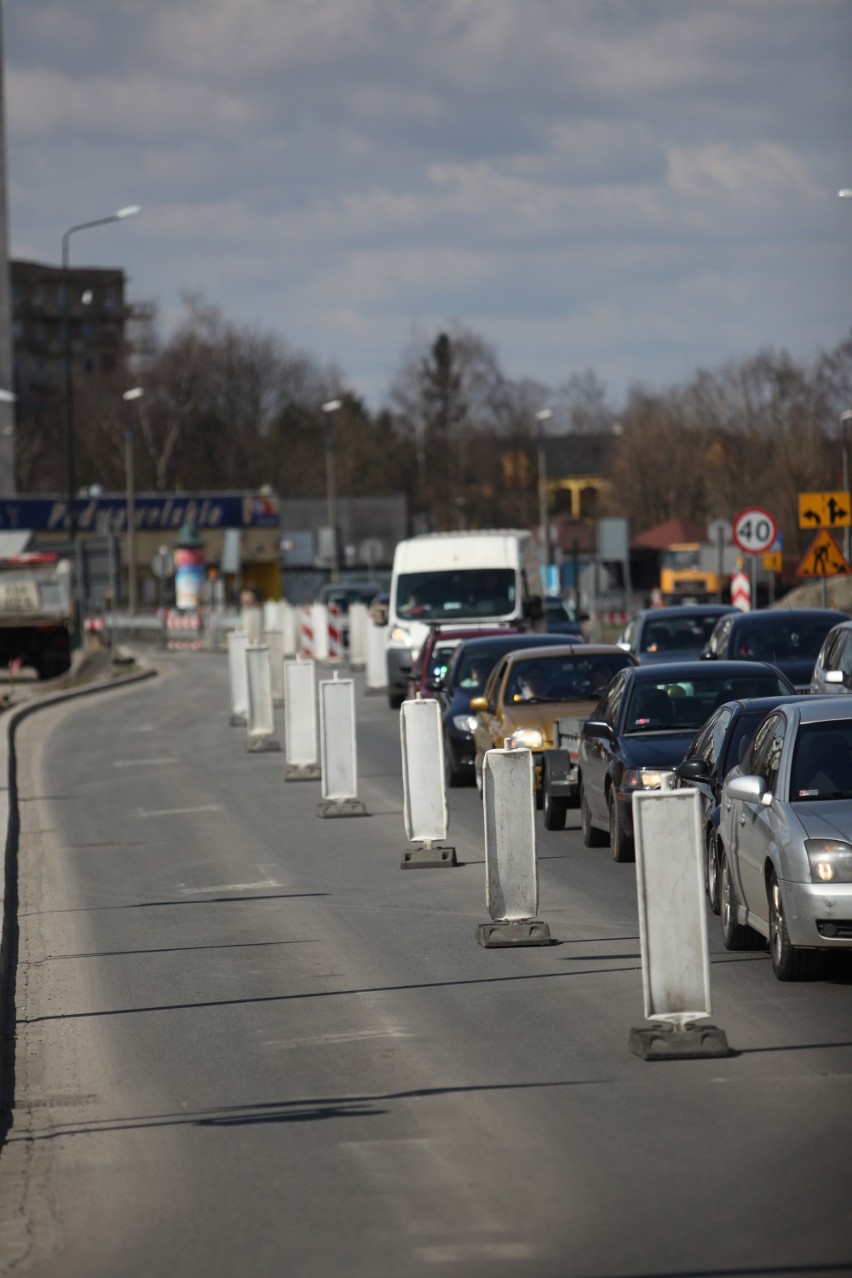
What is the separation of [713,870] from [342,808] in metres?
7.19

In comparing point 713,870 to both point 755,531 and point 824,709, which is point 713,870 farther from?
point 755,531

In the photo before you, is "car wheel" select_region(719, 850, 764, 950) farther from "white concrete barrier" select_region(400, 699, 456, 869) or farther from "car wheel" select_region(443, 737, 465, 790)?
"car wheel" select_region(443, 737, 465, 790)

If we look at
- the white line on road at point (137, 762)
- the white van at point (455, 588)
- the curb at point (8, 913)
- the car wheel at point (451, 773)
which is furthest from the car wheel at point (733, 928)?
the white van at point (455, 588)

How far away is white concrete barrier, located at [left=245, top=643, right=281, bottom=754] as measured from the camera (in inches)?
1001

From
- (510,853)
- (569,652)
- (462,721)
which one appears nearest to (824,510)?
(462,721)

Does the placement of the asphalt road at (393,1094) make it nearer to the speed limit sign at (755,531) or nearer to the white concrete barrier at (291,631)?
the speed limit sign at (755,531)

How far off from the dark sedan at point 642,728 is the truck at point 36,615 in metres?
28.9


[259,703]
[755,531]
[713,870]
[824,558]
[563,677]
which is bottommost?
[713,870]

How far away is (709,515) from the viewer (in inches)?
3750

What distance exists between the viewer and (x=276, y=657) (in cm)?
3183

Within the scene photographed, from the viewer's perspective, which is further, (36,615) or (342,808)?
(36,615)

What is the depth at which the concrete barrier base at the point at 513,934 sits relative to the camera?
1138 cm

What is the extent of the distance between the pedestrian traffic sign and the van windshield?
4.59m

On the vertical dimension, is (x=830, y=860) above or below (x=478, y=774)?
above
